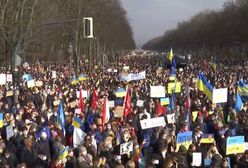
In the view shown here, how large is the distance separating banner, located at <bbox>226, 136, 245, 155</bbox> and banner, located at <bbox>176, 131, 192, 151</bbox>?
0.96 meters

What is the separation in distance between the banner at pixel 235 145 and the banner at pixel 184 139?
3.16 feet

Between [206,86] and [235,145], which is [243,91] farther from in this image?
[235,145]

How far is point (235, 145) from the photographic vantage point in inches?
543

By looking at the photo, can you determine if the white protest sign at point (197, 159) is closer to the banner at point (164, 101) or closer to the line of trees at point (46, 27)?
the banner at point (164, 101)

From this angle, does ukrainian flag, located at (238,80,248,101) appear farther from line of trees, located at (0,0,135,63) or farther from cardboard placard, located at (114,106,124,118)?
line of trees, located at (0,0,135,63)

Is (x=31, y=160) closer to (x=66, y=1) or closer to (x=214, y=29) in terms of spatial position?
(x=66, y=1)

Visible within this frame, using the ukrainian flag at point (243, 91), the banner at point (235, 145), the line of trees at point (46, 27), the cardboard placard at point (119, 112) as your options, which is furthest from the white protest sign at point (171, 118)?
the line of trees at point (46, 27)

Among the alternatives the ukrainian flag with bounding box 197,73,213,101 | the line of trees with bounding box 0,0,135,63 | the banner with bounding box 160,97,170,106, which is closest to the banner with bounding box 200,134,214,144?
the ukrainian flag with bounding box 197,73,213,101

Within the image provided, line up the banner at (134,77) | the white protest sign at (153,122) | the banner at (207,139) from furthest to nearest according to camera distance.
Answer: the banner at (134,77) → the white protest sign at (153,122) → the banner at (207,139)

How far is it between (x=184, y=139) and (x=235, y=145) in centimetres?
118

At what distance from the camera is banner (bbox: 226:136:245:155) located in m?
13.7

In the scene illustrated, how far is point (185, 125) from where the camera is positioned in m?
15.0

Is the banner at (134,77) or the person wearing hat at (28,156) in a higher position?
the banner at (134,77)

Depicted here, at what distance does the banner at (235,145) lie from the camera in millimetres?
13661
